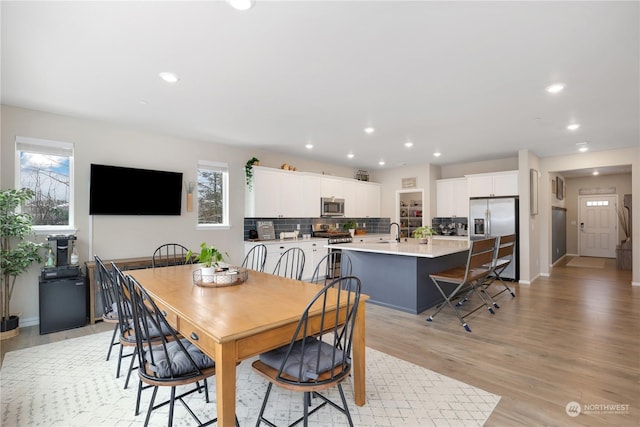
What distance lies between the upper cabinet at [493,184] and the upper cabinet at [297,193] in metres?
2.44

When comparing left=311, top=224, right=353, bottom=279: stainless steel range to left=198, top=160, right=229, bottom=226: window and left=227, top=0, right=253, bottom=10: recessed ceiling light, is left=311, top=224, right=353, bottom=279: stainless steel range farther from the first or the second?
left=227, top=0, right=253, bottom=10: recessed ceiling light

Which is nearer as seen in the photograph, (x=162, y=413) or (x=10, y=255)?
(x=162, y=413)

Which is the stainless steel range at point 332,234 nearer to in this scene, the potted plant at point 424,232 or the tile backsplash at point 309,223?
the tile backsplash at point 309,223

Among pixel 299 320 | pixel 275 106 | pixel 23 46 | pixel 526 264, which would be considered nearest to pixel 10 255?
pixel 23 46

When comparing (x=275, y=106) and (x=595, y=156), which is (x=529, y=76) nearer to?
(x=275, y=106)

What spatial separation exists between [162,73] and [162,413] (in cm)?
270

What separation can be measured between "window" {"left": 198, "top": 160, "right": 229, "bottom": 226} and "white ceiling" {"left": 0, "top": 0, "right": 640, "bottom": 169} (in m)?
0.99

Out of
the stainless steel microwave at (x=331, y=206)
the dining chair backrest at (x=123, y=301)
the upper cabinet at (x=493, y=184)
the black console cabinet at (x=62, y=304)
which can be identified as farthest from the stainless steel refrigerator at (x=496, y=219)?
the black console cabinet at (x=62, y=304)

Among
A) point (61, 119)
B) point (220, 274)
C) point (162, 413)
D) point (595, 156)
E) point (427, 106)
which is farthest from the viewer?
point (595, 156)

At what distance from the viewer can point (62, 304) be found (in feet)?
12.1

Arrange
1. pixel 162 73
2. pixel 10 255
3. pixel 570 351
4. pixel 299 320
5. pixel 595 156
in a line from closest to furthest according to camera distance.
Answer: pixel 299 320 < pixel 162 73 < pixel 570 351 < pixel 10 255 < pixel 595 156

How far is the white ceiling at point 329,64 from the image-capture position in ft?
6.64

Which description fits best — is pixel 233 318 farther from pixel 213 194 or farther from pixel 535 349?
pixel 213 194

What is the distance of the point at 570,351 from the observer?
3.04 m
